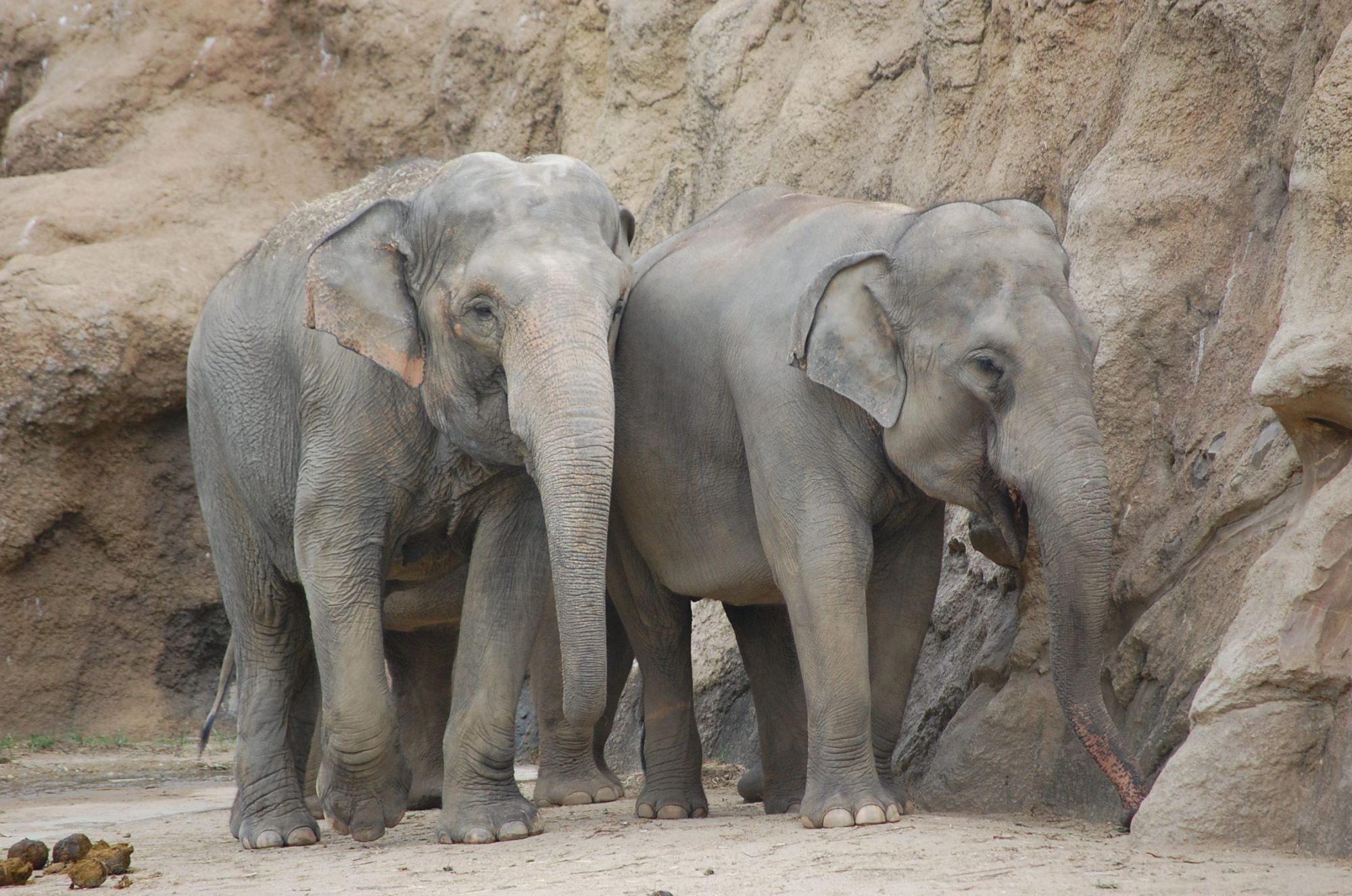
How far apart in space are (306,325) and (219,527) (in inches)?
47.9

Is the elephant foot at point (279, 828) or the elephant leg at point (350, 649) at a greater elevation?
the elephant leg at point (350, 649)

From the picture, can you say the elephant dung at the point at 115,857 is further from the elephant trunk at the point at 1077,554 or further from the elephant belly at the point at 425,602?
the elephant trunk at the point at 1077,554

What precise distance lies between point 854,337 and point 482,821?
76.8 inches

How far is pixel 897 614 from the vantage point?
602 cm

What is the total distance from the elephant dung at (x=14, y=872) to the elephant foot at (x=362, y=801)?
3.53 feet

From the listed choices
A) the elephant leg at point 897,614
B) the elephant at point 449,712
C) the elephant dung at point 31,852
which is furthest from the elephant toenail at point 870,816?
the elephant dung at point 31,852

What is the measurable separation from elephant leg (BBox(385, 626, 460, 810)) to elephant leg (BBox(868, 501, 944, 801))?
2338 mm

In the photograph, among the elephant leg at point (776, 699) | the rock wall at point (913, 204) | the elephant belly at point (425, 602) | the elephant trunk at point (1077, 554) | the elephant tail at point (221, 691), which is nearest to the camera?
the rock wall at point (913, 204)

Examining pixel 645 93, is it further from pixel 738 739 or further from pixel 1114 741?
pixel 1114 741

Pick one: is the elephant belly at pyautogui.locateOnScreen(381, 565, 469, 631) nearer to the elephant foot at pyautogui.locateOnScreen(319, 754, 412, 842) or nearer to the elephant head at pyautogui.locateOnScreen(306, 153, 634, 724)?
the elephant foot at pyautogui.locateOnScreen(319, 754, 412, 842)

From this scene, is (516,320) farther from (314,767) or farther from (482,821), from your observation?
(314,767)

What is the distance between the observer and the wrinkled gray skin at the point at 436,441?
17.9 ft

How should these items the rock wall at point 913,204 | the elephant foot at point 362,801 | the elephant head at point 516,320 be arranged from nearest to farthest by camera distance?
the rock wall at point 913,204, the elephant head at point 516,320, the elephant foot at point 362,801

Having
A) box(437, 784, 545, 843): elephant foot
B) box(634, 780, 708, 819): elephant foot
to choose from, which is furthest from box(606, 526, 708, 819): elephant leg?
box(437, 784, 545, 843): elephant foot
